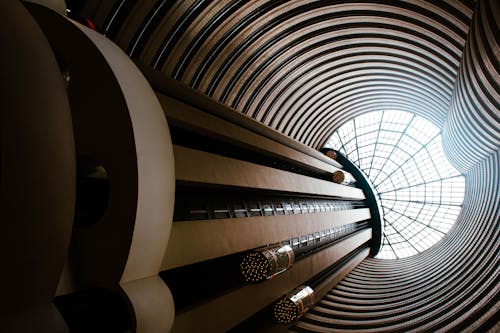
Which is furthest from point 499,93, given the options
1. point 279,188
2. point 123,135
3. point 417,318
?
point 123,135

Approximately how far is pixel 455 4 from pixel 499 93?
4.36 metres

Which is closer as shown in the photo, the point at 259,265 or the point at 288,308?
the point at 259,265

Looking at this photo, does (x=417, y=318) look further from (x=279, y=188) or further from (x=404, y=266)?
(x=404, y=266)

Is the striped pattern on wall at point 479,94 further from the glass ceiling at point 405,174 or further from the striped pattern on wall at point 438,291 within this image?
the glass ceiling at point 405,174

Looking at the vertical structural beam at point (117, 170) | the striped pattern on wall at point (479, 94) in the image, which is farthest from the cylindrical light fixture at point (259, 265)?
the striped pattern on wall at point (479, 94)

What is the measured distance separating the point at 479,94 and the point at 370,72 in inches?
433

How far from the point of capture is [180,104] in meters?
10.3

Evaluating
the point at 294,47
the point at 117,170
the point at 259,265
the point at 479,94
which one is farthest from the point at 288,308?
the point at 294,47

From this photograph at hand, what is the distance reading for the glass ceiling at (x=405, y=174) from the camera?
35.8 meters

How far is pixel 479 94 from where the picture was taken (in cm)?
1543

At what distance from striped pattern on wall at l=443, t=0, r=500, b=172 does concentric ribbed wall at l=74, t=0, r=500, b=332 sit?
7 centimetres

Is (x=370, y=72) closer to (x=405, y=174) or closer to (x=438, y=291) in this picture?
(x=438, y=291)

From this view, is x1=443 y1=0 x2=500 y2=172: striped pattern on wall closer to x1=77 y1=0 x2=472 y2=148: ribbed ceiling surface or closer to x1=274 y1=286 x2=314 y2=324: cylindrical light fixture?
x1=77 y1=0 x2=472 y2=148: ribbed ceiling surface

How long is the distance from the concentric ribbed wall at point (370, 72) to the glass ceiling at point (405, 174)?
7919 millimetres
